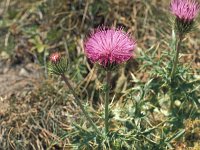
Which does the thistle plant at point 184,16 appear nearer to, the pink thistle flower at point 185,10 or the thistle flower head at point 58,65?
the pink thistle flower at point 185,10

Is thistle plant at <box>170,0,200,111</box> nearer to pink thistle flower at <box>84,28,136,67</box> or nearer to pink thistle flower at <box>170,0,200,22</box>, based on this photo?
pink thistle flower at <box>170,0,200,22</box>

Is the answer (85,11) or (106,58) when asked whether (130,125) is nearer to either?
(106,58)

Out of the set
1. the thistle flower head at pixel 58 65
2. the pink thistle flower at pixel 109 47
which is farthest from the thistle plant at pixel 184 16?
the thistle flower head at pixel 58 65

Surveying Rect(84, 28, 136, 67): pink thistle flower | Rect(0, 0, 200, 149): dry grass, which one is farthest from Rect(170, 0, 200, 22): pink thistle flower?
Rect(0, 0, 200, 149): dry grass

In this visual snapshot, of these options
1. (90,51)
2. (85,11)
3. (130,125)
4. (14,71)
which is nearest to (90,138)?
(130,125)

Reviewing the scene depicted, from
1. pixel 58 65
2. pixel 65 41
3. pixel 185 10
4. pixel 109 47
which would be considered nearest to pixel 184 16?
pixel 185 10

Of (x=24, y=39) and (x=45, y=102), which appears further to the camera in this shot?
(x=24, y=39)

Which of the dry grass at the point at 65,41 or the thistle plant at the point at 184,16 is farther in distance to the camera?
the dry grass at the point at 65,41
